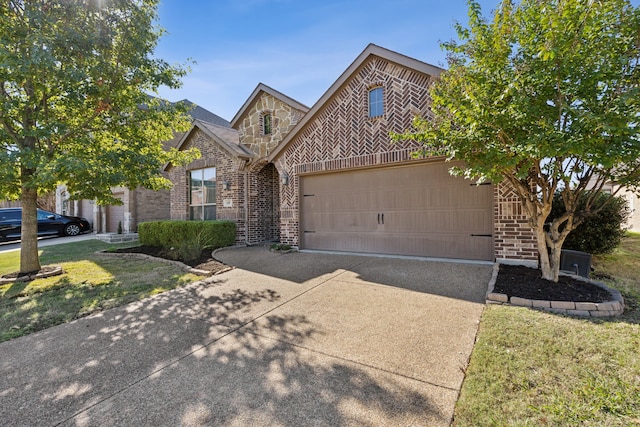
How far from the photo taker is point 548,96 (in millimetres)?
4004

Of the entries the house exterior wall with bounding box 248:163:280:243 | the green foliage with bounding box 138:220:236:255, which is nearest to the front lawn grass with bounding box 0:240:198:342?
the green foliage with bounding box 138:220:236:255

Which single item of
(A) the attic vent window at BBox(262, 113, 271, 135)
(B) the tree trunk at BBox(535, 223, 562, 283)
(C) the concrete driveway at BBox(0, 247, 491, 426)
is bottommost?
(C) the concrete driveway at BBox(0, 247, 491, 426)

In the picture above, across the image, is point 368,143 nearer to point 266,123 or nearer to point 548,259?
point 548,259

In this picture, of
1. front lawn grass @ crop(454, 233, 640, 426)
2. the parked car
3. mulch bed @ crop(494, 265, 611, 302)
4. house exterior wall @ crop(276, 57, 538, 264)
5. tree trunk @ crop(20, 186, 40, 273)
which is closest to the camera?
front lawn grass @ crop(454, 233, 640, 426)

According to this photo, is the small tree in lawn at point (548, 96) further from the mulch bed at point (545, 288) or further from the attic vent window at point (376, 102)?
the attic vent window at point (376, 102)

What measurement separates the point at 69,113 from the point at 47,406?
6.75 m

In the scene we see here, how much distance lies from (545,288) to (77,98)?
8.97 meters

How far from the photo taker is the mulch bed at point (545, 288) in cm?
390

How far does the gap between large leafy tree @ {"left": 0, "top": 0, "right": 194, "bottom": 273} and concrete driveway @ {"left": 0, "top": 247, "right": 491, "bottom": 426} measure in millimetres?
3330

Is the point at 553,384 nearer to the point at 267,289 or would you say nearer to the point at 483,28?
the point at 267,289

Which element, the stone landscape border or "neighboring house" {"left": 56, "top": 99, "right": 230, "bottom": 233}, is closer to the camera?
the stone landscape border

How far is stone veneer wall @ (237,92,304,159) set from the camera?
35.0 feet

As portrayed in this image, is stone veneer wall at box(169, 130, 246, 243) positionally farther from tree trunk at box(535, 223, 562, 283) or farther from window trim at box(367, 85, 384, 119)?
tree trunk at box(535, 223, 562, 283)

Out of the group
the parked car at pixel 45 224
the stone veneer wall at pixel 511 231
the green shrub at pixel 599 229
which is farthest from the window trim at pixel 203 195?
the green shrub at pixel 599 229
